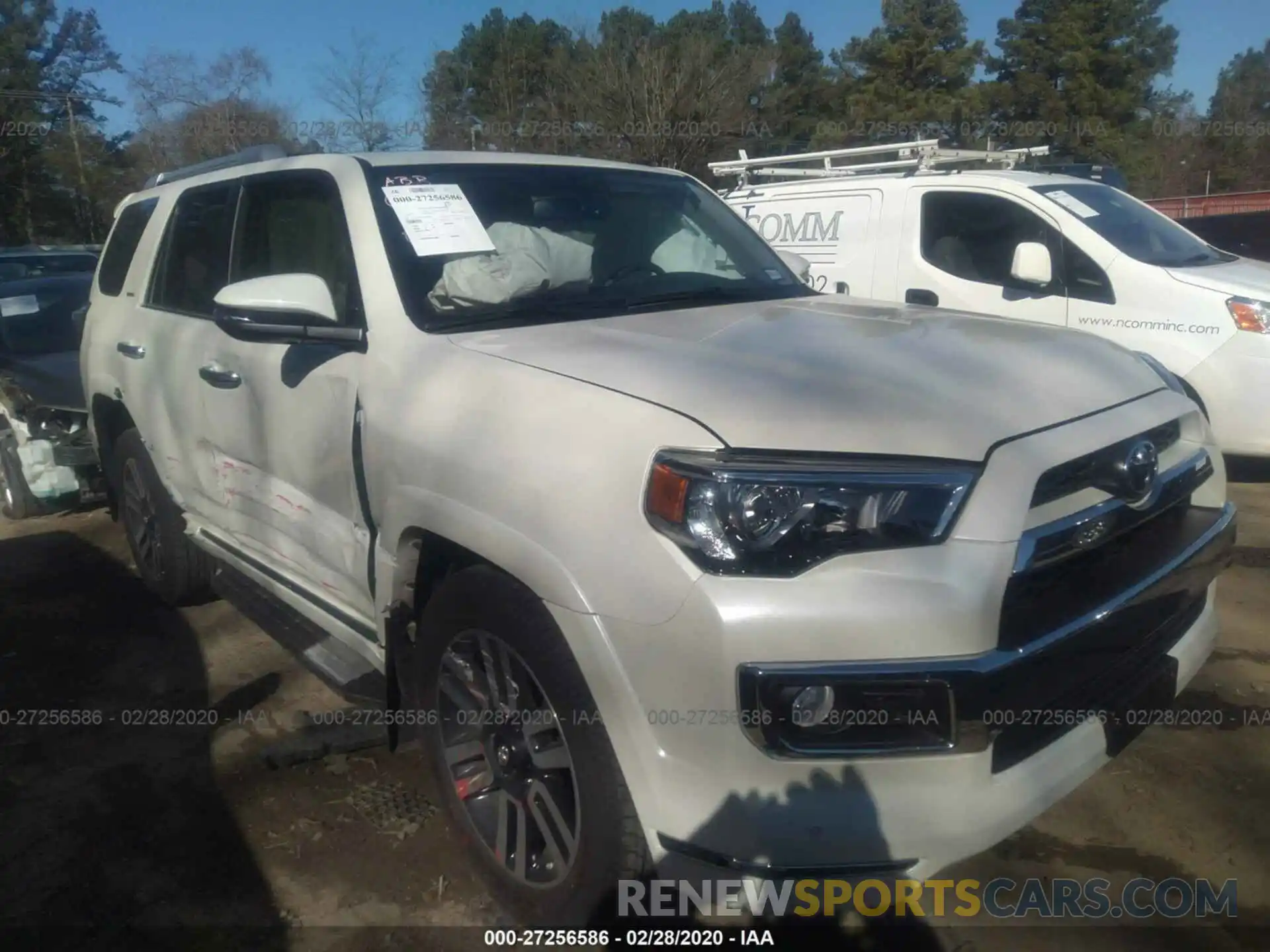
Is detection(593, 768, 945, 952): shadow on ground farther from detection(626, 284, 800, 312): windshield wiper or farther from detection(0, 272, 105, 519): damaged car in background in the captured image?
detection(0, 272, 105, 519): damaged car in background

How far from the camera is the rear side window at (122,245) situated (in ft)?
14.8

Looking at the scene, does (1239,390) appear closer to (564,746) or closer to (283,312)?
(564,746)

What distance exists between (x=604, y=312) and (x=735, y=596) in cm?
132

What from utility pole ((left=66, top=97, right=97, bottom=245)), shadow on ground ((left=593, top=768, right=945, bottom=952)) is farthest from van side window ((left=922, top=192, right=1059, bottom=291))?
utility pole ((left=66, top=97, right=97, bottom=245))

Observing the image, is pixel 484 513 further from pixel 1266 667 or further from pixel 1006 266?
pixel 1006 266

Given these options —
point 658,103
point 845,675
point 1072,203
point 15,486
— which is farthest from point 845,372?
point 658,103

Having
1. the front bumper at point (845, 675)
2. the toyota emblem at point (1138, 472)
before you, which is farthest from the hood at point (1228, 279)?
the front bumper at point (845, 675)

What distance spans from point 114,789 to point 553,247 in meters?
2.28

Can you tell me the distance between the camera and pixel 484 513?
217 centimetres

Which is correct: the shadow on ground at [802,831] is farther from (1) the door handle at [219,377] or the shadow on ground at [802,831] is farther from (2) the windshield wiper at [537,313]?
(1) the door handle at [219,377]

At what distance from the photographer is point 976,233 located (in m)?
6.74

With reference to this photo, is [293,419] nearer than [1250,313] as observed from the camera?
Yes

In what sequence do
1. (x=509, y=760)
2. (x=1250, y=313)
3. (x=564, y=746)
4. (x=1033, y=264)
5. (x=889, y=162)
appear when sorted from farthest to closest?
(x=889, y=162) < (x=1033, y=264) < (x=1250, y=313) < (x=509, y=760) < (x=564, y=746)

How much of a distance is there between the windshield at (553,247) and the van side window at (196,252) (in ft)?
3.60
